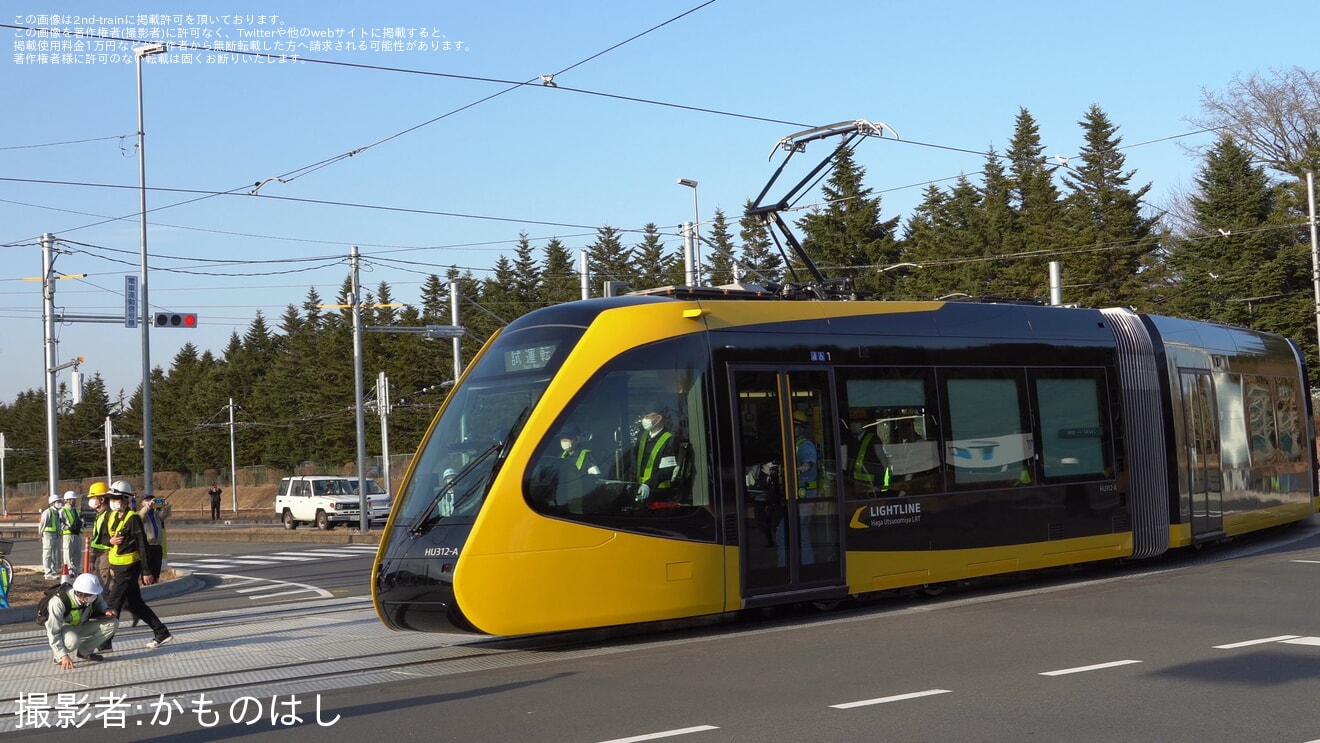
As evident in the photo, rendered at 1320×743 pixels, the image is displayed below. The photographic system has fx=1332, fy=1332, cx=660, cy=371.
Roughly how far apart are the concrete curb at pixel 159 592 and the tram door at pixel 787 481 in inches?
399

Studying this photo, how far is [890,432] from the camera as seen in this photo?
44.1ft

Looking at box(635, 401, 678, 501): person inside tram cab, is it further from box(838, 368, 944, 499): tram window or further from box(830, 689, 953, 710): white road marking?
box(830, 689, 953, 710): white road marking

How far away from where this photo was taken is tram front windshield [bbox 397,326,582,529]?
1102 cm

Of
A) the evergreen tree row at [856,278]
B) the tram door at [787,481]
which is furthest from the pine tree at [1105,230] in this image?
the tram door at [787,481]

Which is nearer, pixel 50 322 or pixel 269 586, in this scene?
pixel 269 586

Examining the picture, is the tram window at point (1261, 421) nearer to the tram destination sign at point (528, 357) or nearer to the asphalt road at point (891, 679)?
the asphalt road at point (891, 679)

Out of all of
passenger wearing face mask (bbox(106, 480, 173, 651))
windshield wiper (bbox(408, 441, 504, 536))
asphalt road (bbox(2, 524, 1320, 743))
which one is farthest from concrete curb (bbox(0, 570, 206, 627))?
windshield wiper (bbox(408, 441, 504, 536))

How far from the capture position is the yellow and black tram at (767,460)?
11.0 m

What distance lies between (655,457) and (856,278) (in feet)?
165

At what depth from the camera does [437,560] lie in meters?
10.8

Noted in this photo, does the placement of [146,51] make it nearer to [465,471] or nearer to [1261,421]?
[465,471]

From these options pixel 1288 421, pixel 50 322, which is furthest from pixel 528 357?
pixel 50 322

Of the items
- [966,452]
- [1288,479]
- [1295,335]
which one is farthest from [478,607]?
[1295,335]

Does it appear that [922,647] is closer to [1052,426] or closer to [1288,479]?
[1052,426]
